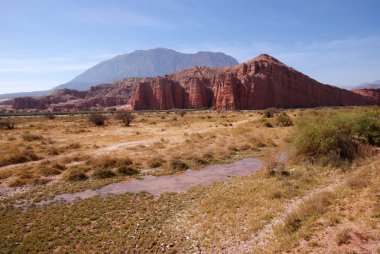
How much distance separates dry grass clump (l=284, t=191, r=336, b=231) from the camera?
10164mm

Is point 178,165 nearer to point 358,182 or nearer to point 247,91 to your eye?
point 358,182

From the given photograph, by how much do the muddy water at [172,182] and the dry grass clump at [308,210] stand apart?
814 cm

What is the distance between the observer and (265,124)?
46.5 metres

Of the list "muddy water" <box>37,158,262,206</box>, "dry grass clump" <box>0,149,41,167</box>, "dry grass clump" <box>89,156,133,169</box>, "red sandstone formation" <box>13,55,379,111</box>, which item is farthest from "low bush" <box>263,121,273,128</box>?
"red sandstone formation" <box>13,55,379,111</box>

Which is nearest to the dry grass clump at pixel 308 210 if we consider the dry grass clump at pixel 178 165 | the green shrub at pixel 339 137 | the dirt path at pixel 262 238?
the dirt path at pixel 262 238

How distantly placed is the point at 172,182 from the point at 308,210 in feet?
34.2

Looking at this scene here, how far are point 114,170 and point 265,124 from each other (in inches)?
1160

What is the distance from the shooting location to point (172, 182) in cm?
1961

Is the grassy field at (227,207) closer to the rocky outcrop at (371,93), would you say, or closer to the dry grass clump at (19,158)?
the dry grass clump at (19,158)

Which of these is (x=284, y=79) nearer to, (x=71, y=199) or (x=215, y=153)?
(x=215, y=153)

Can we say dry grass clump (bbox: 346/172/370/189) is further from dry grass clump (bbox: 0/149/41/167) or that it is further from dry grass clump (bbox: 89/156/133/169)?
dry grass clump (bbox: 0/149/41/167)

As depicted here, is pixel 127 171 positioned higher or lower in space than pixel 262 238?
lower

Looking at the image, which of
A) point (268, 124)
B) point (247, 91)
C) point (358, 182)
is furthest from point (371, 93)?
point (358, 182)

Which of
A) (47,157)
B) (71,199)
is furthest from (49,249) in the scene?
(47,157)
